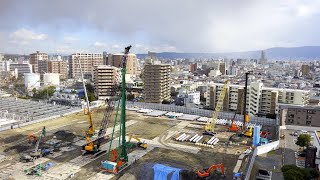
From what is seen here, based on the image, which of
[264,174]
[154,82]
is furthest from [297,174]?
[154,82]

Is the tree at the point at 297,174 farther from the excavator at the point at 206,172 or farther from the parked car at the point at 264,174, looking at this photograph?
the excavator at the point at 206,172

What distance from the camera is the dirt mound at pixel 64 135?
26672 mm

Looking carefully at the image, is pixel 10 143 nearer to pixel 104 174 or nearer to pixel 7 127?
pixel 7 127

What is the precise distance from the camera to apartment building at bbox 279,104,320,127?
30094 millimetres

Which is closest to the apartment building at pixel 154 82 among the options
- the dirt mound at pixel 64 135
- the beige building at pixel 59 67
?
the dirt mound at pixel 64 135

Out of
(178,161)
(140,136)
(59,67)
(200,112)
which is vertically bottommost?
(178,161)

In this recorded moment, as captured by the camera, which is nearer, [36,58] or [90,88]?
[90,88]

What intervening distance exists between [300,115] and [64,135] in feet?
79.8

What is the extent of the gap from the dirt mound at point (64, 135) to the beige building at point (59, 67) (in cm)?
6837

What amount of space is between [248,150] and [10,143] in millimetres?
20225

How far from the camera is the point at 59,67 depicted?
92938 millimetres

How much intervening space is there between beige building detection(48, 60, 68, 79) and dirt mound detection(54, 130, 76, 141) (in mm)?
68367

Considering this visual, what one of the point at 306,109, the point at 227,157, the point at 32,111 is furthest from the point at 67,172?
the point at 306,109

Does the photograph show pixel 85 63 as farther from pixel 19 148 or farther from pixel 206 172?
pixel 206 172
